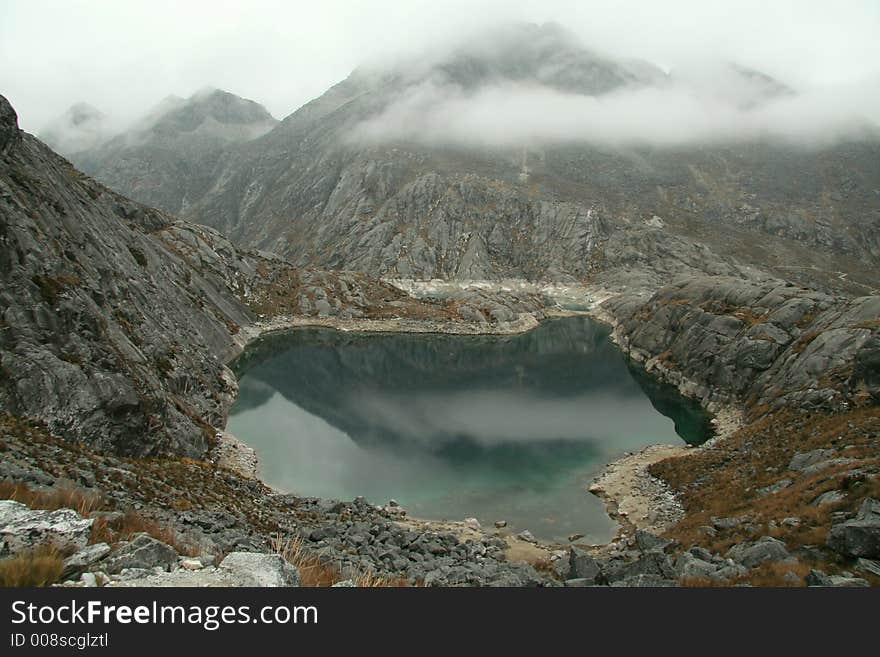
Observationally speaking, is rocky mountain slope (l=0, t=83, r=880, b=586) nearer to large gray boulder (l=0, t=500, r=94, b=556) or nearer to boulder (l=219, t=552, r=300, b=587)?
large gray boulder (l=0, t=500, r=94, b=556)

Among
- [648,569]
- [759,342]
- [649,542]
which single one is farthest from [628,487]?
[759,342]

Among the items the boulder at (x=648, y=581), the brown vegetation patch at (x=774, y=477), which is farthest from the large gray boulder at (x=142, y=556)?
the brown vegetation patch at (x=774, y=477)

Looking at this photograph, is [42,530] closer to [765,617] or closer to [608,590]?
[608,590]

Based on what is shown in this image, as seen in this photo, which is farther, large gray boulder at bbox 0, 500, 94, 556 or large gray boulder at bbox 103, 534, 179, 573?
large gray boulder at bbox 0, 500, 94, 556

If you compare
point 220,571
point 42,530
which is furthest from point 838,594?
point 42,530

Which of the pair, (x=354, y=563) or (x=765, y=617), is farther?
(x=354, y=563)

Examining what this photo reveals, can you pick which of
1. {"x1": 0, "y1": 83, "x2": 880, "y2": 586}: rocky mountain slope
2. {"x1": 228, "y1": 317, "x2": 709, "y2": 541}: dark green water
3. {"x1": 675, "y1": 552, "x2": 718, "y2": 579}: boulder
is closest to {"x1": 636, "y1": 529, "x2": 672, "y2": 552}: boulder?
{"x1": 0, "y1": 83, "x2": 880, "y2": 586}: rocky mountain slope

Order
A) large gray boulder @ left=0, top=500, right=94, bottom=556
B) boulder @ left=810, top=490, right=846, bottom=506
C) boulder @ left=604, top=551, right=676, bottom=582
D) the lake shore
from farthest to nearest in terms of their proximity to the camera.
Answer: the lake shore
boulder @ left=810, top=490, right=846, bottom=506
boulder @ left=604, top=551, right=676, bottom=582
large gray boulder @ left=0, top=500, right=94, bottom=556
